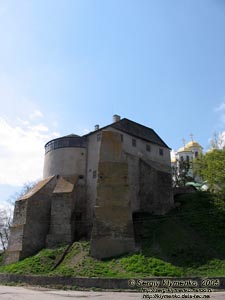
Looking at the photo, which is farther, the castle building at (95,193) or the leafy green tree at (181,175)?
the leafy green tree at (181,175)

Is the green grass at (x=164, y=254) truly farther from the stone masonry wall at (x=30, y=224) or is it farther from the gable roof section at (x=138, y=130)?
the gable roof section at (x=138, y=130)

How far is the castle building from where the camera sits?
25891 millimetres

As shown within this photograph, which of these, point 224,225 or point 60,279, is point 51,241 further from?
point 224,225

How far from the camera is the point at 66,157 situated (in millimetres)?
34812

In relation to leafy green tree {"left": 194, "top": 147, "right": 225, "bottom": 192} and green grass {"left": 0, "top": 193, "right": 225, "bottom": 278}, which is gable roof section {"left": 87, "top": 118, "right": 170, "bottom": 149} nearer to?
leafy green tree {"left": 194, "top": 147, "right": 225, "bottom": 192}

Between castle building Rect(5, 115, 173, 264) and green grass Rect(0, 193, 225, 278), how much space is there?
1.31 metres

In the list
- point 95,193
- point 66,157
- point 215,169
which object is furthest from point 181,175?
point 215,169

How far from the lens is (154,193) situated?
1315 inches

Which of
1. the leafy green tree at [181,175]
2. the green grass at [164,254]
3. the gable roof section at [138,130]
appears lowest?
the green grass at [164,254]

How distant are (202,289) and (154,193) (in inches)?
633

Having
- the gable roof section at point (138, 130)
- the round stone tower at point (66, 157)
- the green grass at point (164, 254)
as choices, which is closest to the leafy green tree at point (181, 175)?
the gable roof section at point (138, 130)

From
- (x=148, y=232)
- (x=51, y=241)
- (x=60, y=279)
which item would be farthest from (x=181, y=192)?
(x=60, y=279)

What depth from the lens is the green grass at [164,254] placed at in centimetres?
2107

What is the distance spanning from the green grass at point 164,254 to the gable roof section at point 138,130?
9688mm
